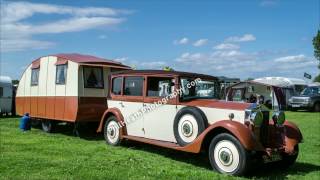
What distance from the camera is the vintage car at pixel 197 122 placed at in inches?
353

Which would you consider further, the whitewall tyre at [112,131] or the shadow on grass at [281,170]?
the whitewall tyre at [112,131]

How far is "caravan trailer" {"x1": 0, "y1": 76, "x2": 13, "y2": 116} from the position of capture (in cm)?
2566

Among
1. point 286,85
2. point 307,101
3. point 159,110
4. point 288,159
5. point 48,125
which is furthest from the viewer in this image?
A: point 286,85

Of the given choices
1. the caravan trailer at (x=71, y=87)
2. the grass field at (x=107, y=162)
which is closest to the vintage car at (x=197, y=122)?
the grass field at (x=107, y=162)

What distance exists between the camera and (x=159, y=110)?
10.9 meters

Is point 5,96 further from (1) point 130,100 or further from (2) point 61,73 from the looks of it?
(1) point 130,100

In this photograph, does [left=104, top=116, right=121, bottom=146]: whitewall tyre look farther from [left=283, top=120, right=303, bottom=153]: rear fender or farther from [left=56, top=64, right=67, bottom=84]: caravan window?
[left=283, top=120, right=303, bottom=153]: rear fender

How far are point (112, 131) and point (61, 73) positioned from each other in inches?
135

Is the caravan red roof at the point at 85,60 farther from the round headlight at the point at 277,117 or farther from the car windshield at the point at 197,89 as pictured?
the round headlight at the point at 277,117

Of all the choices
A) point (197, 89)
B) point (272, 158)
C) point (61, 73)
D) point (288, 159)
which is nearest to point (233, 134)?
point (272, 158)

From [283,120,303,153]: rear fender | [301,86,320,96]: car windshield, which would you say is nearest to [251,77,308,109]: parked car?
[301,86,320,96]: car windshield

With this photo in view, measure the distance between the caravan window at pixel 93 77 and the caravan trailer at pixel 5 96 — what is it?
12589mm

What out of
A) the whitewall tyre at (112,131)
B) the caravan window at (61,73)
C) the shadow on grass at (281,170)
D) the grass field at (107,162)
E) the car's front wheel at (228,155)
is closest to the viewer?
the grass field at (107,162)

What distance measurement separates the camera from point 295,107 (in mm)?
34750
